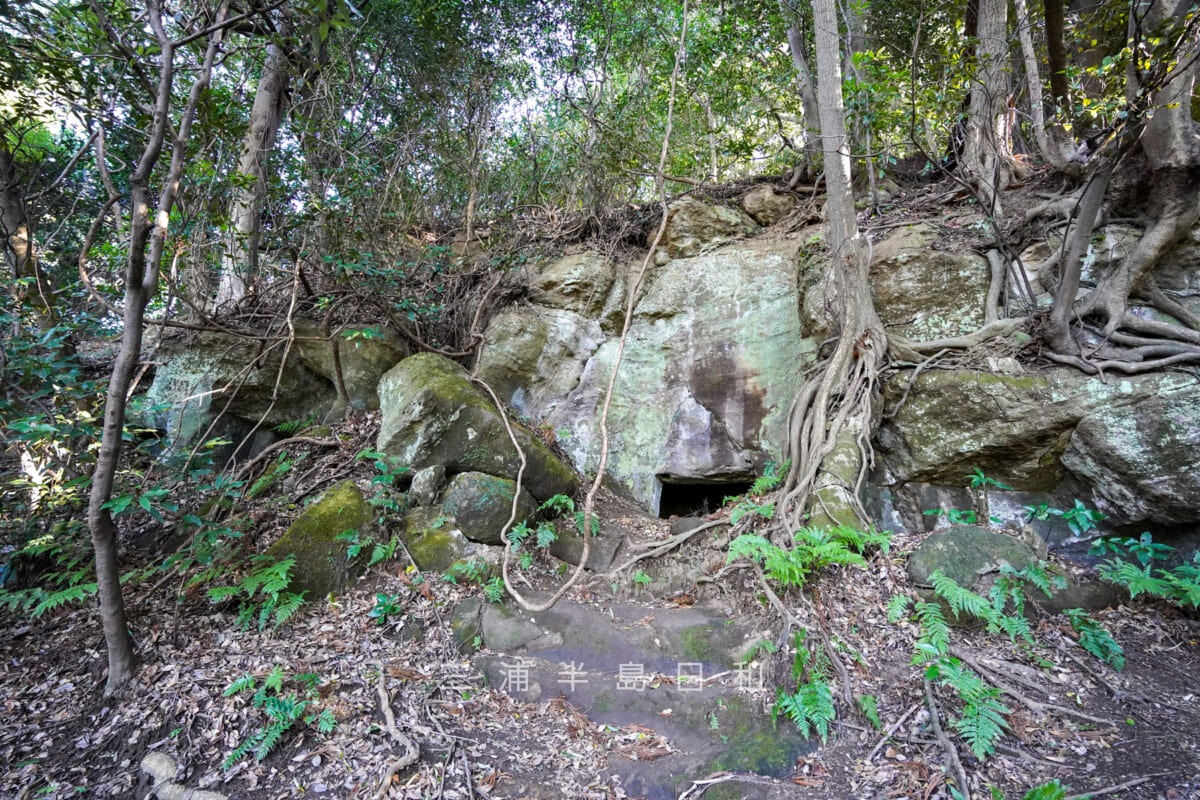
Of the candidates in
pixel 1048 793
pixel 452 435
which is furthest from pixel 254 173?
pixel 1048 793

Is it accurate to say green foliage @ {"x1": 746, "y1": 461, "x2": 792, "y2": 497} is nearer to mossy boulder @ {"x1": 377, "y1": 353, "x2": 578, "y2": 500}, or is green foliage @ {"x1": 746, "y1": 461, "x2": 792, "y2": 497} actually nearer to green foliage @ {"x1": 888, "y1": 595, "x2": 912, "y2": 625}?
green foliage @ {"x1": 888, "y1": 595, "x2": 912, "y2": 625}

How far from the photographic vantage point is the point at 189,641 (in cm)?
371

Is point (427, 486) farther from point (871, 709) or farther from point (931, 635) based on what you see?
point (931, 635)

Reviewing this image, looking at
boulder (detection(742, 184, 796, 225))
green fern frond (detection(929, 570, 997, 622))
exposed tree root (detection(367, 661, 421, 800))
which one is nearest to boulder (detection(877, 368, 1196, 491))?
green fern frond (detection(929, 570, 997, 622))

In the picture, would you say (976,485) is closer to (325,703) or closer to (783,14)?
(325,703)

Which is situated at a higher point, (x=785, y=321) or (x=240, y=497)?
(x=785, y=321)

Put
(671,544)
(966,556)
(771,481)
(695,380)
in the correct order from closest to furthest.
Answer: (966,556) → (671,544) → (771,481) → (695,380)

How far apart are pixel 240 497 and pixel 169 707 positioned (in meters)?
2.05

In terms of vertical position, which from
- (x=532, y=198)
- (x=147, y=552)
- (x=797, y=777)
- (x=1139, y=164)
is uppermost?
(x=532, y=198)

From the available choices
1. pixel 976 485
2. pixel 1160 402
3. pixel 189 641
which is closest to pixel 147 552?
pixel 189 641

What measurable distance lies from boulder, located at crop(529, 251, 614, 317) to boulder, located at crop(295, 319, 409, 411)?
2497 millimetres

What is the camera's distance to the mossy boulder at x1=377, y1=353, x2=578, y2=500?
216 inches

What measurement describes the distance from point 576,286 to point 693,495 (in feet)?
12.4

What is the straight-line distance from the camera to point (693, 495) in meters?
7.89
